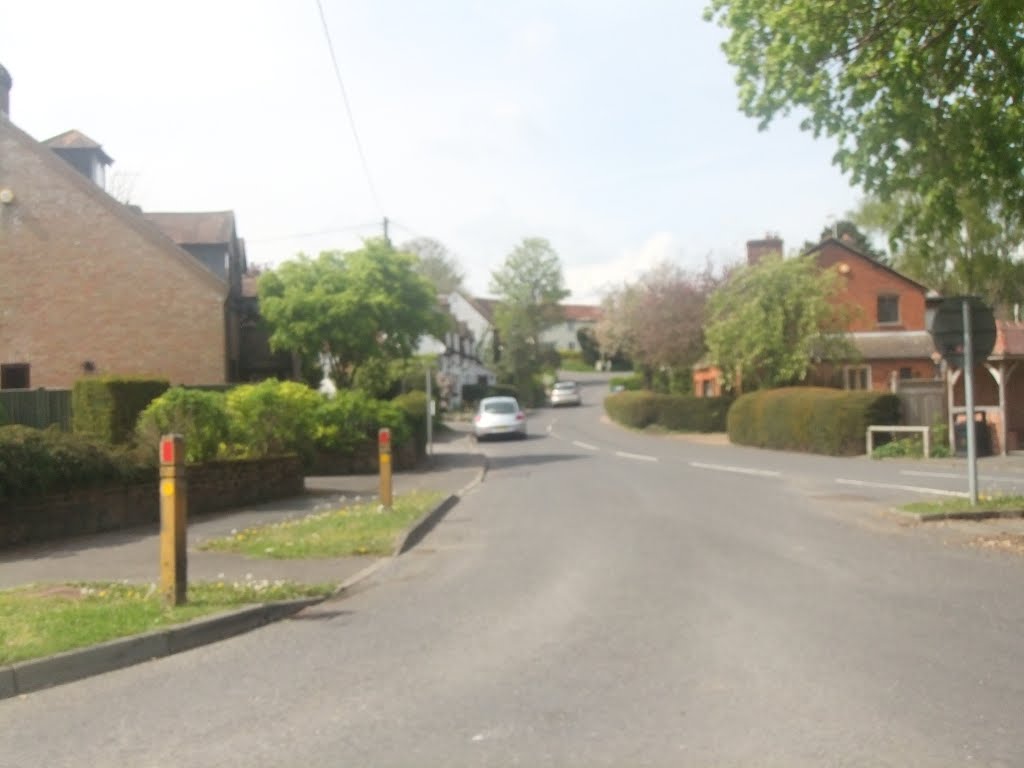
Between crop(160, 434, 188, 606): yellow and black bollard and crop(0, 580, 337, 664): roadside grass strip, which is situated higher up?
crop(160, 434, 188, 606): yellow and black bollard

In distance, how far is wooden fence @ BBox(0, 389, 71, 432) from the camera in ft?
76.0

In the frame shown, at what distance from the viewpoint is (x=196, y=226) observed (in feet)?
121

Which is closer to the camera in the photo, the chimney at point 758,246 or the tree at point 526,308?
the chimney at point 758,246

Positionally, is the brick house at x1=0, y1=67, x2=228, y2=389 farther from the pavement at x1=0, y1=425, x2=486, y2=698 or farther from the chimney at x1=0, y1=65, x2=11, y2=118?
the pavement at x1=0, y1=425, x2=486, y2=698

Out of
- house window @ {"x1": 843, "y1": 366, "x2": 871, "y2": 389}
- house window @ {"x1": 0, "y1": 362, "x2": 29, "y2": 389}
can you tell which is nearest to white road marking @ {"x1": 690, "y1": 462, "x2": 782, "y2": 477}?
house window @ {"x1": 0, "y1": 362, "x2": 29, "y2": 389}

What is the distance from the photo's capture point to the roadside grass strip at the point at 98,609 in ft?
25.7

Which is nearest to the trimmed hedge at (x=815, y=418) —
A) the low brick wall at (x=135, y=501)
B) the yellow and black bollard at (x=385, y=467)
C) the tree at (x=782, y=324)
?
the tree at (x=782, y=324)

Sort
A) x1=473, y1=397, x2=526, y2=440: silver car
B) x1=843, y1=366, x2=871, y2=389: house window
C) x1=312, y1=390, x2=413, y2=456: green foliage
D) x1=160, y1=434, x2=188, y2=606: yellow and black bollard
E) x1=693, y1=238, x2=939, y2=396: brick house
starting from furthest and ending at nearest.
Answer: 1. x1=693, y1=238, x2=939, y2=396: brick house
2. x1=843, y1=366, x2=871, y2=389: house window
3. x1=473, y1=397, x2=526, y2=440: silver car
4. x1=312, y1=390, x2=413, y2=456: green foliage
5. x1=160, y1=434, x2=188, y2=606: yellow and black bollard

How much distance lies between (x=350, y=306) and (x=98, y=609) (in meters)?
20.3

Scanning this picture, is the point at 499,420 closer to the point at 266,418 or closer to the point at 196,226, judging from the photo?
the point at 196,226

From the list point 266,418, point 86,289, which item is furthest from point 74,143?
Result: point 266,418

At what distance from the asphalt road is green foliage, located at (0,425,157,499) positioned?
197 inches

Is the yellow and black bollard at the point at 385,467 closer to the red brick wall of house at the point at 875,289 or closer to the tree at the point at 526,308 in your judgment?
the red brick wall of house at the point at 875,289

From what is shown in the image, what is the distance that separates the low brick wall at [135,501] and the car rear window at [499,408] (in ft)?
75.4
